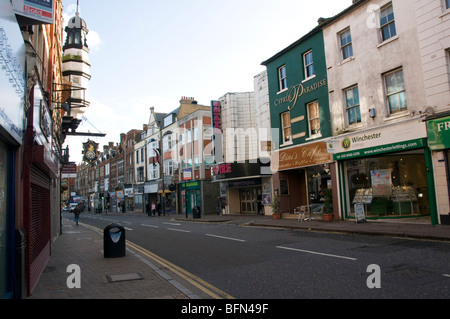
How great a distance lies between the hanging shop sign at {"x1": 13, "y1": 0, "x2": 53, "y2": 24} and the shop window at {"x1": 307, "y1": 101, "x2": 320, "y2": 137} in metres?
15.1

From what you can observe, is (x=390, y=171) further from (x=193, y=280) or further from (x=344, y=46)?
(x=193, y=280)

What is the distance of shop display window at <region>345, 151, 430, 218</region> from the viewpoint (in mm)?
15070

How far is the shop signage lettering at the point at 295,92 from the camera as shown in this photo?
19.0 m

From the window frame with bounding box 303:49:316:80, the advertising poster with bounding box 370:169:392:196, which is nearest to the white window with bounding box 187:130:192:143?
the window frame with bounding box 303:49:316:80

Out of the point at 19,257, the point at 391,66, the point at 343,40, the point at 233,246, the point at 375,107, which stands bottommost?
the point at 233,246

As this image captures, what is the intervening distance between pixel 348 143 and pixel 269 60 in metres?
9.12

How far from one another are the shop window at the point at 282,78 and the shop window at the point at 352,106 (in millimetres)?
5250

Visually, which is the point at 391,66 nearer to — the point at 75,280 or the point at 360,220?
the point at 360,220

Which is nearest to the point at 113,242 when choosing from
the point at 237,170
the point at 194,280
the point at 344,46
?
the point at 194,280

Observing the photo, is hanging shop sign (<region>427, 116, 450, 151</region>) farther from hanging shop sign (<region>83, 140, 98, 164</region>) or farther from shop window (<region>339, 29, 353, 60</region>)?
hanging shop sign (<region>83, 140, 98, 164</region>)

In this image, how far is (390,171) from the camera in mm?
15430

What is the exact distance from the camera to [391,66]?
14930 millimetres

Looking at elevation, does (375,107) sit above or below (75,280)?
above

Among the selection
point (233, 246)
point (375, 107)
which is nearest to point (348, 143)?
point (375, 107)
